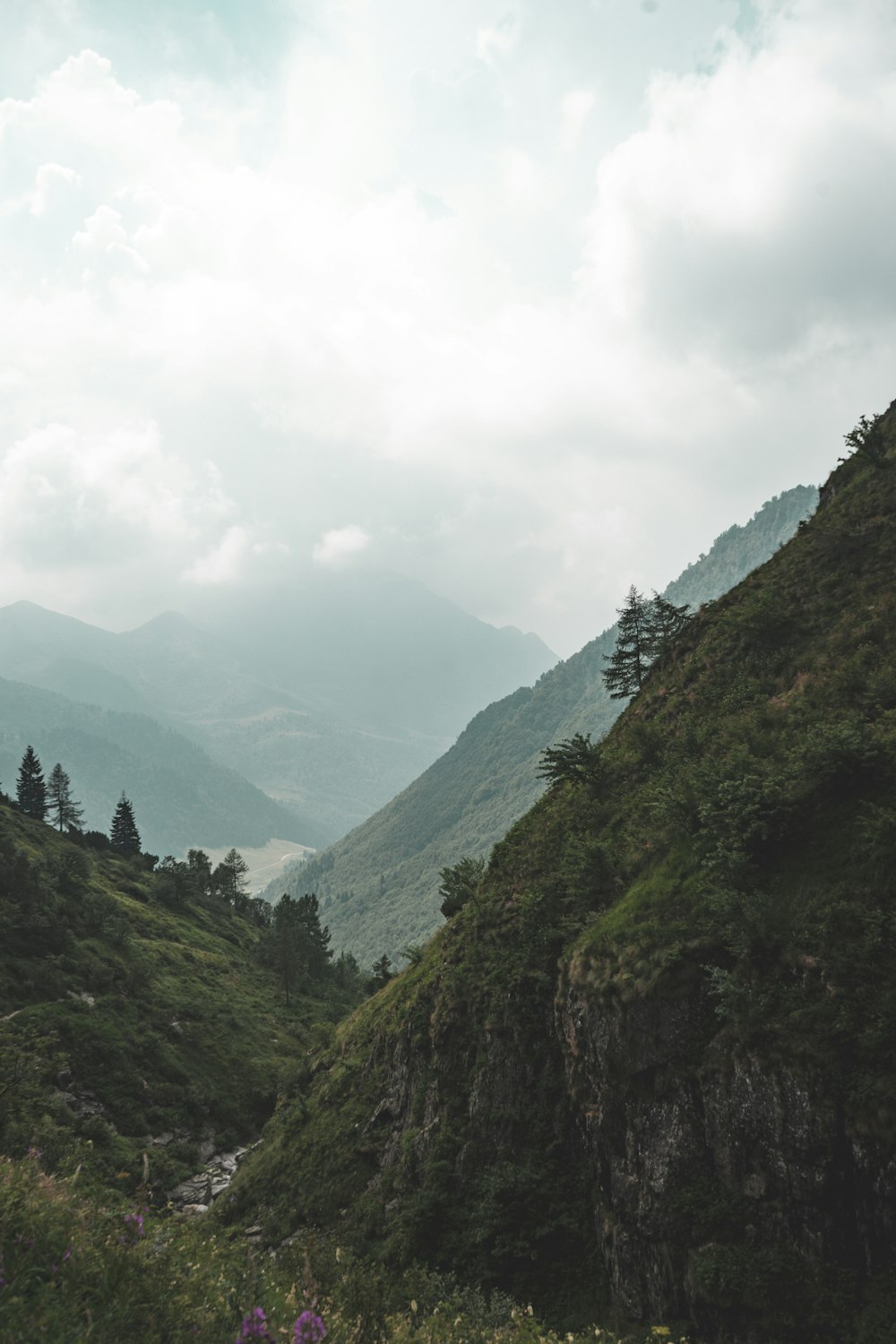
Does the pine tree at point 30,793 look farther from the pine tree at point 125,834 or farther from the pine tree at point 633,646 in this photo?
the pine tree at point 633,646

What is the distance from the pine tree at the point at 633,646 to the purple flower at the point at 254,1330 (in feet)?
146

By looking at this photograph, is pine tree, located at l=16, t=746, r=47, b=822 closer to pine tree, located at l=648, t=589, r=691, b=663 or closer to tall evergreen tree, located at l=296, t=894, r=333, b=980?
tall evergreen tree, located at l=296, t=894, r=333, b=980

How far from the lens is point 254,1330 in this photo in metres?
9.52

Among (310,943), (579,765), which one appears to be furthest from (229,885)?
(579,765)

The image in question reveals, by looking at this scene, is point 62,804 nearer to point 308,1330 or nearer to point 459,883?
point 459,883

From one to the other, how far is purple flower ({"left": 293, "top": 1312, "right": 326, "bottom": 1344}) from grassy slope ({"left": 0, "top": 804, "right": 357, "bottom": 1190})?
14.6 meters

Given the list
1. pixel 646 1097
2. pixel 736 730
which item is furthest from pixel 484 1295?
pixel 736 730

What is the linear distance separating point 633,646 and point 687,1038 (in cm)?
3891

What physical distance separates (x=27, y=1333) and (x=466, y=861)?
3346 centimetres

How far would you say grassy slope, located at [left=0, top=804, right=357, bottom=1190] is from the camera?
39.3 metres

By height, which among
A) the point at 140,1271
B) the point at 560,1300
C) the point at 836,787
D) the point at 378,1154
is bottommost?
the point at 560,1300

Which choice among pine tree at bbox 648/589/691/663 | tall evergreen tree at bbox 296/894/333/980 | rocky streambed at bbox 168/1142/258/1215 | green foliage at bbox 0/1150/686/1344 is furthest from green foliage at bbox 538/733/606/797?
tall evergreen tree at bbox 296/894/333/980

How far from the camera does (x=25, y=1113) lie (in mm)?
22375

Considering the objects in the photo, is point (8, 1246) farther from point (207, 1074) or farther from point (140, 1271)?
point (207, 1074)
